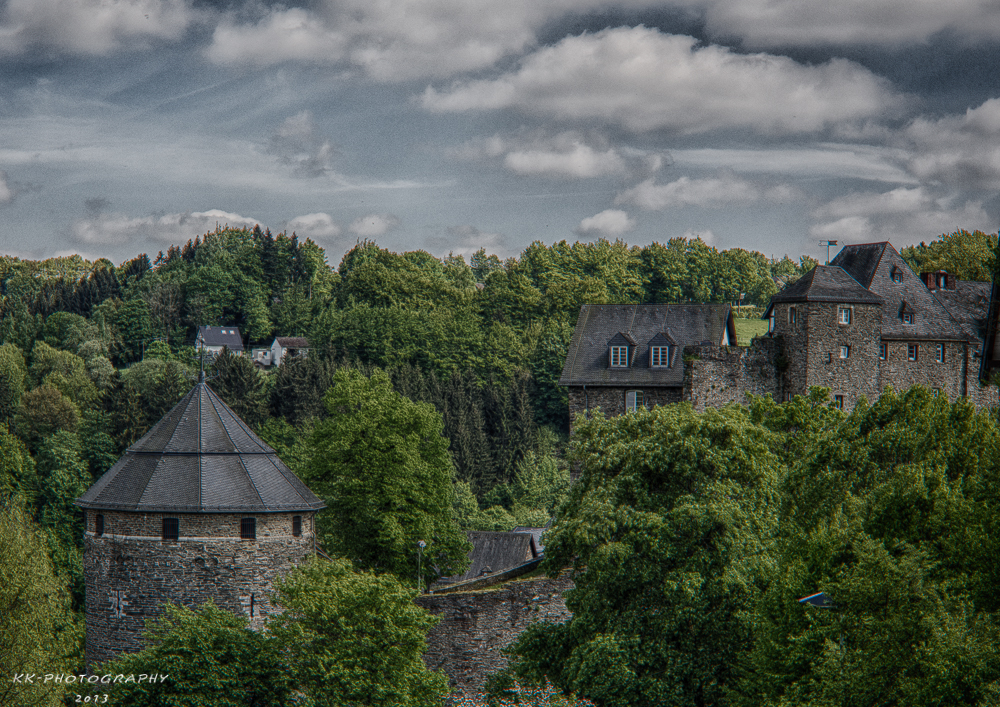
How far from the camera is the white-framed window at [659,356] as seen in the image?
3709 cm

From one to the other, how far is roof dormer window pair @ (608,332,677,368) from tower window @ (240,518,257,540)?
14.9 meters

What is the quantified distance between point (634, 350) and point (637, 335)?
90cm

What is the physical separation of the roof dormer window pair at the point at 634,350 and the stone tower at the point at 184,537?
1320 centimetres

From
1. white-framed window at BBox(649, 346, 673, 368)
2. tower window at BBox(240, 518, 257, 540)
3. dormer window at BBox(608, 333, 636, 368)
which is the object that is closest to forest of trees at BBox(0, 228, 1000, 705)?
tower window at BBox(240, 518, 257, 540)

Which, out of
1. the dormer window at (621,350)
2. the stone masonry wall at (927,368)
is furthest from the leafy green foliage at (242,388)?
the stone masonry wall at (927,368)

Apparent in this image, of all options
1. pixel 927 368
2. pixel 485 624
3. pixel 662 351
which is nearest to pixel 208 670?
pixel 485 624

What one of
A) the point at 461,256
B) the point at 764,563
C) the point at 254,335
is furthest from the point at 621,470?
the point at 461,256

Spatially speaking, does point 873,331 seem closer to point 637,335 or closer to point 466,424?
point 637,335

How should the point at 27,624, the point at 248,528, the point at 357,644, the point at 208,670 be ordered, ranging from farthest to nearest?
the point at 248,528 < the point at 27,624 < the point at 357,644 < the point at 208,670

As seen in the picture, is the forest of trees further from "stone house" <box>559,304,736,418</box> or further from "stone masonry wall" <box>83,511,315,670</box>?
"stone house" <box>559,304,736,418</box>

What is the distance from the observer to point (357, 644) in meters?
20.8

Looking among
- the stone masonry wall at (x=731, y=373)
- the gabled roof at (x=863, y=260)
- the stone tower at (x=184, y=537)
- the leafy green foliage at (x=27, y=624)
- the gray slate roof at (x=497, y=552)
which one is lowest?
the gray slate roof at (x=497, y=552)

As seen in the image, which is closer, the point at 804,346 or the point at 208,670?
the point at 208,670

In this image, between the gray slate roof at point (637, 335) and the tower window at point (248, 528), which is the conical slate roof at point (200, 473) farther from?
the gray slate roof at point (637, 335)
